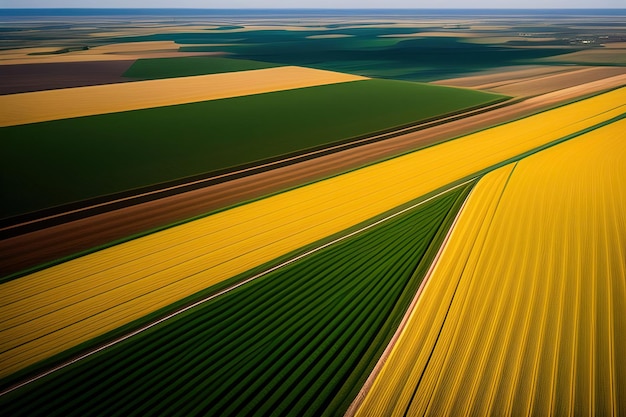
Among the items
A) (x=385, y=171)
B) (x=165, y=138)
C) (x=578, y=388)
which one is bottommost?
(x=578, y=388)

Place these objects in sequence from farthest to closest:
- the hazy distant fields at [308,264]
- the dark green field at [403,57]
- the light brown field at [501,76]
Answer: the dark green field at [403,57] → the light brown field at [501,76] → the hazy distant fields at [308,264]

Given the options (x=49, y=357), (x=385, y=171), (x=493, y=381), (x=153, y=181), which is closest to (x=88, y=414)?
(x=49, y=357)

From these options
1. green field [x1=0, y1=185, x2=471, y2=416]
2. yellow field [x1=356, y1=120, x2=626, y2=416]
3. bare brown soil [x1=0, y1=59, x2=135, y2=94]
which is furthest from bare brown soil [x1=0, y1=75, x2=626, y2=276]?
bare brown soil [x1=0, y1=59, x2=135, y2=94]

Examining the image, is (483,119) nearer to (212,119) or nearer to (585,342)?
(212,119)

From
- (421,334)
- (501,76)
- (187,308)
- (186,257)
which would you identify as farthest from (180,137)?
(501,76)

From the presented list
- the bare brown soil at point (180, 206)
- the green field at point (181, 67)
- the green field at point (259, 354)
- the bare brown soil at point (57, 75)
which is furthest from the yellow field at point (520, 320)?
the green field at point (181, 67)

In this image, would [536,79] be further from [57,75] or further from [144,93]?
[57,75]

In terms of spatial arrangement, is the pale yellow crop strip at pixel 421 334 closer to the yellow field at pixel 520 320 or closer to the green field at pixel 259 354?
the yellow field at pixel 520 320
